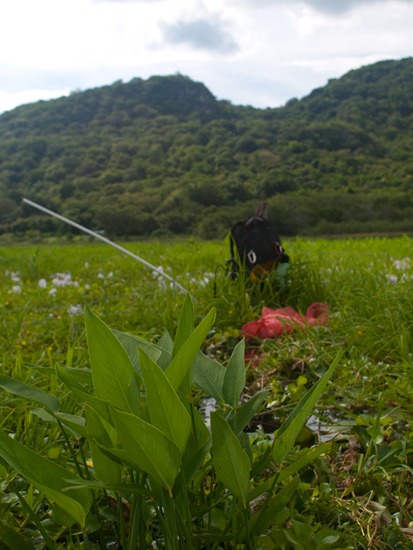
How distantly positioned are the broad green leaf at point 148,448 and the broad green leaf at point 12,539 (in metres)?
0.27

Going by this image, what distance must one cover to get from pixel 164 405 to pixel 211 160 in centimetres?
2205

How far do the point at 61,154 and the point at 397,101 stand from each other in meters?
17.5

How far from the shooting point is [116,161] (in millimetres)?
22938

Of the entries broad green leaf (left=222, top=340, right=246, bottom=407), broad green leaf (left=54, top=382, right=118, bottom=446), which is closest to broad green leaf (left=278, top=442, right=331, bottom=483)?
broad green leaf (left=222, top=340, right=246, bottom=407)

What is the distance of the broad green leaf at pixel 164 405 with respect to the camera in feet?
1.69

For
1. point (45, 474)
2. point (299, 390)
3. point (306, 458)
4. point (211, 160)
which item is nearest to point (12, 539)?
point (45, 474)

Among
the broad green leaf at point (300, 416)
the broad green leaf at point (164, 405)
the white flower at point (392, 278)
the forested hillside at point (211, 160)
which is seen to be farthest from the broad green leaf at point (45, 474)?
the forested hillside at point (211, 160)

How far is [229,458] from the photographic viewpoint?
59 centimetres

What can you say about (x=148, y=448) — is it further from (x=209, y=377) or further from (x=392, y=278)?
(x=392, y=278)

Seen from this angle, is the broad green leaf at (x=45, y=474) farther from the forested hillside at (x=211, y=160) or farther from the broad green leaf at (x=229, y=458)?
the forested hillside at (x=211, y=160)

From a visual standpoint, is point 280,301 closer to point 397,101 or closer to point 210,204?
point 210,204

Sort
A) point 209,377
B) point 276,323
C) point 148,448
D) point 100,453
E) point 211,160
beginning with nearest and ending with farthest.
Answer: point 148,448 < point 100,453 < point 209,377 < point 276,323 < point 211,160

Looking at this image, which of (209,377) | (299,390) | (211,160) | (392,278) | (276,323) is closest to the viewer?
(209,377)

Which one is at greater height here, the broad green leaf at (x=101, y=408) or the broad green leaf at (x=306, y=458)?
the broad green leaf at (x=101, y=408)
